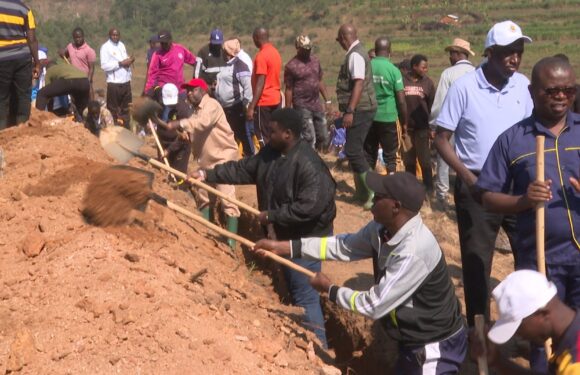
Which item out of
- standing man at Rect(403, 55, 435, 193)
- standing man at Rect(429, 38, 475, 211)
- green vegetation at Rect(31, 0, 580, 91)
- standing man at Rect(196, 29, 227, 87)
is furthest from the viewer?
green vegetation at Rect(31, 0, 580, 91)

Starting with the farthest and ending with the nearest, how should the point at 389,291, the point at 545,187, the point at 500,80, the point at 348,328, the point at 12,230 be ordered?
the point at 348,328 → the point at 12,230 → the point at 500,80 → the point at 389,291 → the point at 545,187

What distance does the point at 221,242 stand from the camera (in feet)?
25.2

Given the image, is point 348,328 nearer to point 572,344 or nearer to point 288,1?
point 572,344

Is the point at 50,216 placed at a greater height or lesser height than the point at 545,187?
lesser

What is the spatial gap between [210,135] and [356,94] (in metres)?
2.00

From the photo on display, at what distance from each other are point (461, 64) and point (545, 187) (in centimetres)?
514

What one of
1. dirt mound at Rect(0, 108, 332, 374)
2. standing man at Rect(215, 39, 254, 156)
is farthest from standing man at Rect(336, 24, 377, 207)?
dirt mound at Rect(0, 108, 332, 374)

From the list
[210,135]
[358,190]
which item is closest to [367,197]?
[358,190]

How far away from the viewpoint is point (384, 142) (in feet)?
31.9

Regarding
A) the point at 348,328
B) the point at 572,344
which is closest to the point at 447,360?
the point at 572,344

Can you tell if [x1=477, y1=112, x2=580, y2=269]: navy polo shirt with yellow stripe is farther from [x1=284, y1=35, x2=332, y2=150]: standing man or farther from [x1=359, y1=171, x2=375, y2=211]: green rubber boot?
[x1=284, y1=35, x2=332, y2=150]: standing man

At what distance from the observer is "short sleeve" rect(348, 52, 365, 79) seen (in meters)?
8.89

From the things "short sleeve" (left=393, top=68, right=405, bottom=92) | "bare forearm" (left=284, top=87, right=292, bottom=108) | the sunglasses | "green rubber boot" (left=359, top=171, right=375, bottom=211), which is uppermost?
the sunglasses

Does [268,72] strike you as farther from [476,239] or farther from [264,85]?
[476,239]
